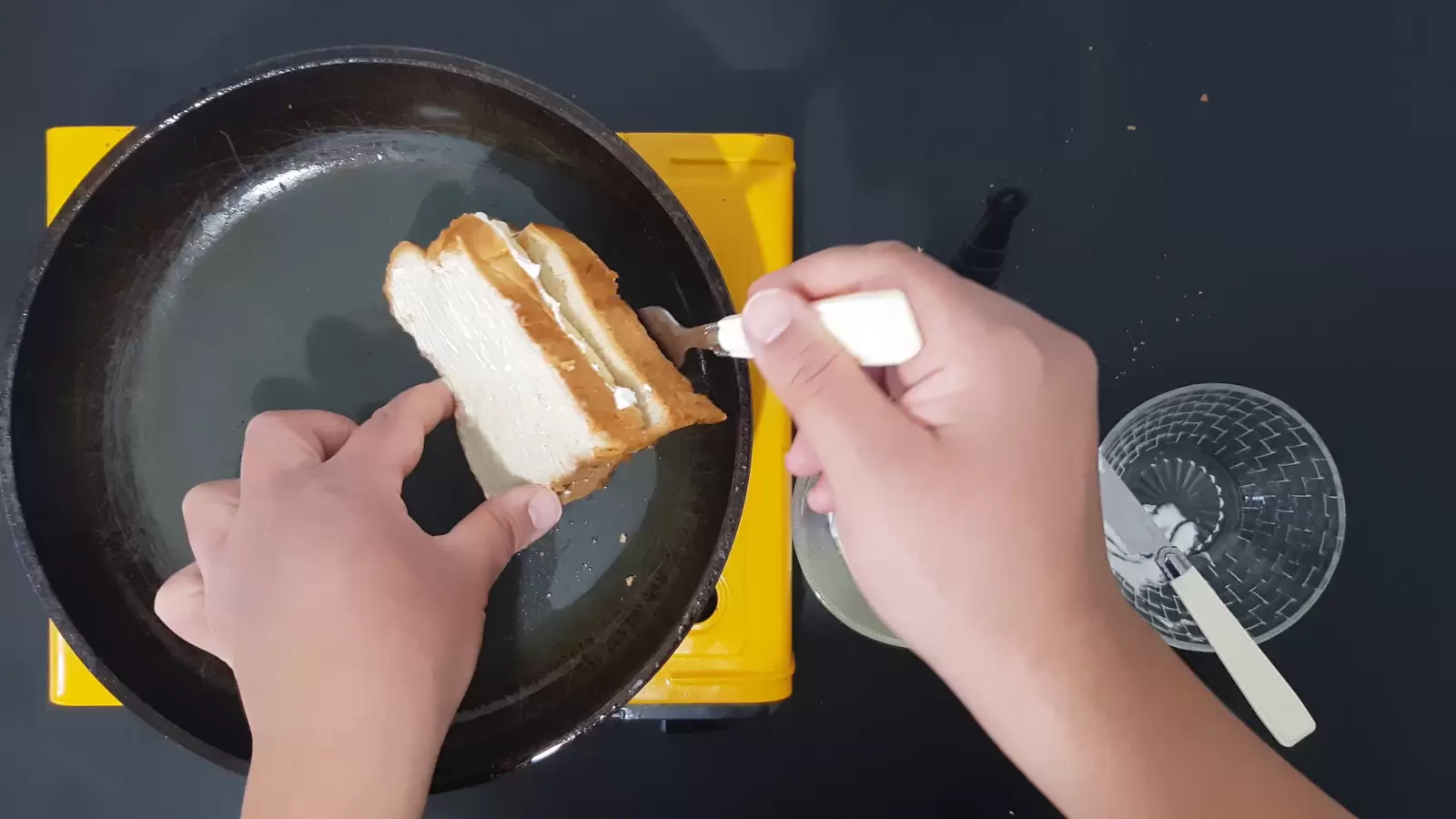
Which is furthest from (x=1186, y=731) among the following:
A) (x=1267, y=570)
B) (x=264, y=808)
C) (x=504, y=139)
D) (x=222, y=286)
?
(x=222, y=286)

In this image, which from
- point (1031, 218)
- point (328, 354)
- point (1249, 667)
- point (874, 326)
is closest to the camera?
point (874, 326)

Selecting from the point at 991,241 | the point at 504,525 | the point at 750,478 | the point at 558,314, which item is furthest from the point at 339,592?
the point at 991,241

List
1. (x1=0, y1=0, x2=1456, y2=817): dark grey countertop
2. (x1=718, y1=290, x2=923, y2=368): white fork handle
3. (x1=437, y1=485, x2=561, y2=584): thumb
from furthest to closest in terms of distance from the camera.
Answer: (x1=0, y1=0, x2=1456, y2=817): dark grey countertop, (x1=437, y1=485, x2=561, y2=584): thumb, (x1=718, y1=290, x2=923, y2=368): white fork handle

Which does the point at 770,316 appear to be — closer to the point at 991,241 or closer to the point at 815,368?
the point at 815,368

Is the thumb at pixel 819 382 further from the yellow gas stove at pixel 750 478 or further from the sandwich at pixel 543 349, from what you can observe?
the yellow gas stove at pixel 750 478

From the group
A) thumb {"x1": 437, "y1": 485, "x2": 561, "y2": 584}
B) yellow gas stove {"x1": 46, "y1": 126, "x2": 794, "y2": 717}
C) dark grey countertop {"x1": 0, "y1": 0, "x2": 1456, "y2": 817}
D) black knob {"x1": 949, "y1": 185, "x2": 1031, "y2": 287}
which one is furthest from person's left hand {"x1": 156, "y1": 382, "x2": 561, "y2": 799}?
black knob {"x1": 949, "y1": 185, "x2": 1031, "y2": 287}

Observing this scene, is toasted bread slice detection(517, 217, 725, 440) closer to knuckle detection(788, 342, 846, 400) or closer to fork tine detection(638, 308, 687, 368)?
fork tine detection(638, 308, 687, 368)
